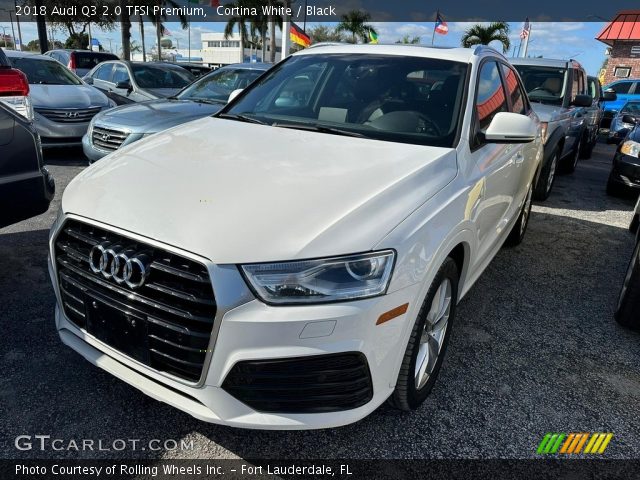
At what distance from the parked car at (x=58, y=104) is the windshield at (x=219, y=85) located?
164 centimetres

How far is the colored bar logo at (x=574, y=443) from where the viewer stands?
2.22 m

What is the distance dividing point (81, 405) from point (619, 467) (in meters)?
2.45

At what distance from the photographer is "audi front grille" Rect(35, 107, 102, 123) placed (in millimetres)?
7105

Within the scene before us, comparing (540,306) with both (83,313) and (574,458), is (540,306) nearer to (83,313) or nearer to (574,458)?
(574,458)

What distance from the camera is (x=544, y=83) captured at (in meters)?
7.09

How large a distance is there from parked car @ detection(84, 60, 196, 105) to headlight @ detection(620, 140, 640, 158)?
7018 mm

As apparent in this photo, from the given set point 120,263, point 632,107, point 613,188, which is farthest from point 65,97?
point 632,107

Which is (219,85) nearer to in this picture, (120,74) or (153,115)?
(153,115)

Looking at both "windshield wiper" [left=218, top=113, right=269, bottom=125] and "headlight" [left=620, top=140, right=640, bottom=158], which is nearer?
"windshield wiper" [left=218, top=113, right=269, bottom=125]

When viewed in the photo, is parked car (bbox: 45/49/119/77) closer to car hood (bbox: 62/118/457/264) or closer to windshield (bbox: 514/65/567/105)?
windshield (bbox: 514/65/567/105)

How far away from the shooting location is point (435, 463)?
6.86 ft

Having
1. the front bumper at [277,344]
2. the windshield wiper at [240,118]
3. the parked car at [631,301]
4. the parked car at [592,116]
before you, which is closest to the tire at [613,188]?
the parked car at [592,116]

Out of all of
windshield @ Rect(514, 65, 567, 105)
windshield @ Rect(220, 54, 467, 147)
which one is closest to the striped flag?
→ windshield @ Rect(514, 65, 567, 105)

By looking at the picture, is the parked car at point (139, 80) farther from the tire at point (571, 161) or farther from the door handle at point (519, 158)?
the tire at point (571, 161)
